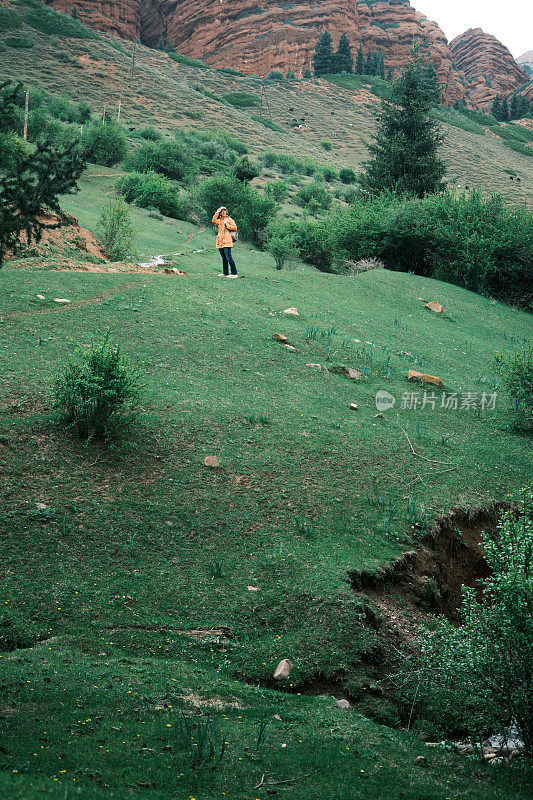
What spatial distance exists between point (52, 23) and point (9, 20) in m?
5.45

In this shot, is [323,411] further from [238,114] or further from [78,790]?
[238,114]

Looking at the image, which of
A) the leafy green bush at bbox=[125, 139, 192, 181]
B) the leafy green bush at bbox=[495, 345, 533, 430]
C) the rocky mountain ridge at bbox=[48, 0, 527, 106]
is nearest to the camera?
the leafy green bush at bbox=[495, 345, 533, 430]

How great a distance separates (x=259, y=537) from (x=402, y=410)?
464 centimetres

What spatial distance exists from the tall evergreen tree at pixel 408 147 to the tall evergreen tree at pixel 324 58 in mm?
72050

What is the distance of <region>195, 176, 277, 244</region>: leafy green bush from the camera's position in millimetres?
26000

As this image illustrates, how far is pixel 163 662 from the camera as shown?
420 cm

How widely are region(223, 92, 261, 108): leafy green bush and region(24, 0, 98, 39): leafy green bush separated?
1620 centimetres

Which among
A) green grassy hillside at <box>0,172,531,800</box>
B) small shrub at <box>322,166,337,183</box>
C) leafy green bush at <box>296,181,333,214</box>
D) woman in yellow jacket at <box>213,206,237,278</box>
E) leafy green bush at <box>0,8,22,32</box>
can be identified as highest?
leafy green bush at <box>0,8,22,32</box>

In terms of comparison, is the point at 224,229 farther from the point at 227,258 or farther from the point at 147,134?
the point at 147,134

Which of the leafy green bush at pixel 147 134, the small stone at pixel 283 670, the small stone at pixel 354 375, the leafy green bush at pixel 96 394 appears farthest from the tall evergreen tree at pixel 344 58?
the small stone at pixel 283 670

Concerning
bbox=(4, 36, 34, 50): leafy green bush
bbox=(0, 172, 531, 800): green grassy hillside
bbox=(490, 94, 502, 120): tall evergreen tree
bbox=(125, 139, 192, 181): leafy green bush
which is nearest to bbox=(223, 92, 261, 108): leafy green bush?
bbox=(4, 36, 34, 50): leafy green bush

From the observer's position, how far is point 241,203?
26.2m

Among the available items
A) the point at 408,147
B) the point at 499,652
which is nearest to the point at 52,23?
the point at 408,147

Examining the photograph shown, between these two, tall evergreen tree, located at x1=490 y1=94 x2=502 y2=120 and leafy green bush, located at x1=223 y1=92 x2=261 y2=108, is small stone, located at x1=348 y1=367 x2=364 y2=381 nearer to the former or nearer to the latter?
leafy green bush, located at x1=223 y1=92 x2=261 y2=108
